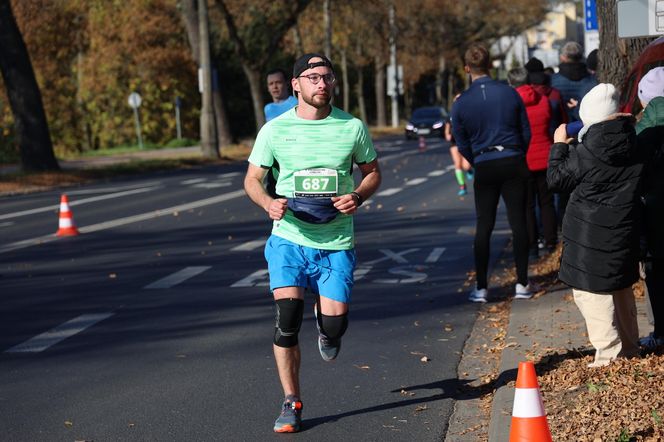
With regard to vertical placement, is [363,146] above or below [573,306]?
above

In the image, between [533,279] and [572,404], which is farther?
[533,279]

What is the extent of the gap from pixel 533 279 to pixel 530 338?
121 inches

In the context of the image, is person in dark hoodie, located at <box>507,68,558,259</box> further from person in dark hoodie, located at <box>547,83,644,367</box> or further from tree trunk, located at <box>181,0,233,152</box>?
tree trunk, located at <box>181,0,233,152</box>

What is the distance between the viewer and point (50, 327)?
929cm

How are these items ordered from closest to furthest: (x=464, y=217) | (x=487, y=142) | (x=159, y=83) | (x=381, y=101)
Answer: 1. (x=487, y=142)
2. (x=464, y=217)
3. (x=159, y=83)
4. (x=381, y=101)

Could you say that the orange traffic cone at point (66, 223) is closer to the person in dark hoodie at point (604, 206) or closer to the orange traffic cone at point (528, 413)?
the person in dark hoodie at point (604, 206)

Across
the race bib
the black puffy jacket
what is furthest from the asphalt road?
the race bib

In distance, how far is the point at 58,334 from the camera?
29.5 feet

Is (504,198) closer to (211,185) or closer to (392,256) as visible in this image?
(392,256)

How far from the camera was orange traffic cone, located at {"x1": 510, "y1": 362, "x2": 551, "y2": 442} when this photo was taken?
4.87m

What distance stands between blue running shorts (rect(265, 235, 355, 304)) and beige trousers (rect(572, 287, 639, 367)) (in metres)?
1.36

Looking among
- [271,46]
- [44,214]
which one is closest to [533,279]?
[44,214]

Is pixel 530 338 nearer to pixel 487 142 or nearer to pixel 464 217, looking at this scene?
pixel 487 142

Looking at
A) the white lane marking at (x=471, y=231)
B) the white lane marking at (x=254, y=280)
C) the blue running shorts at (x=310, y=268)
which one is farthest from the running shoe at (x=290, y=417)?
the white lane marking at (x=471, y=231)
